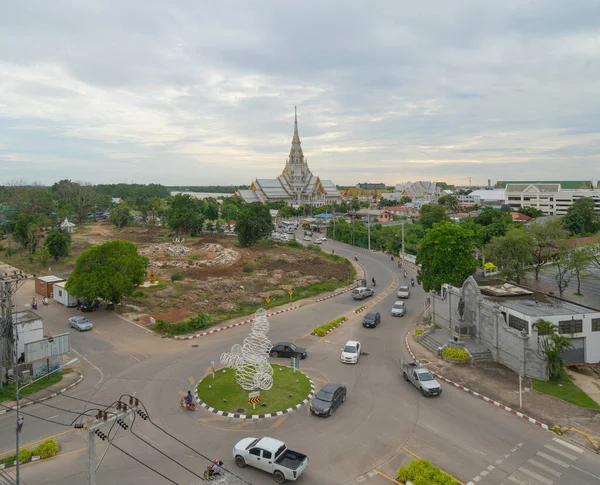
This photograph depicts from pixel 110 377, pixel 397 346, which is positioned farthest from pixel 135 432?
pixel 397 346

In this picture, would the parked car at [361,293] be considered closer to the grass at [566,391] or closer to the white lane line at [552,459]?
the grass at [566,391]

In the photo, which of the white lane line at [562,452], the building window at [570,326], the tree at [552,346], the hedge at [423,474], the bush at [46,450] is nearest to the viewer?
the hedge at [423,474]

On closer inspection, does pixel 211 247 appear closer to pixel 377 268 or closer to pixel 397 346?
pixel 377 268

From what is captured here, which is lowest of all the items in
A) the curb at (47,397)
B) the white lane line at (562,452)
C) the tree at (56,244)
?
the white lane line at (562,452)

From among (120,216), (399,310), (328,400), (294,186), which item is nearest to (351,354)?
(328,400)

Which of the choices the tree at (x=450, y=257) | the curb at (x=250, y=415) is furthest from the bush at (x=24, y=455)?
the tree at (x=450, y=257)

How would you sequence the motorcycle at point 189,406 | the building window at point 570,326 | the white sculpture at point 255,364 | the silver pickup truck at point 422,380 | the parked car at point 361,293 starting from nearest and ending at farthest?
1. the motorcycle at point 189,406
2. the silver pickup truck at point 422,380
3. the white sculpture at point 255,364
4. the building window at point 570,326
5. the parked car at point 361,293

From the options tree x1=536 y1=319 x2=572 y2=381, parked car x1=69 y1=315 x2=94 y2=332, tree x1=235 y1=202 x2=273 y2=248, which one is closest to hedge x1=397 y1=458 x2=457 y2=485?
tree x1=536 y1=319 x2=572 y2=381

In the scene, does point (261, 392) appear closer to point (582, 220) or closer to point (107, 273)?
point (107, 273)
